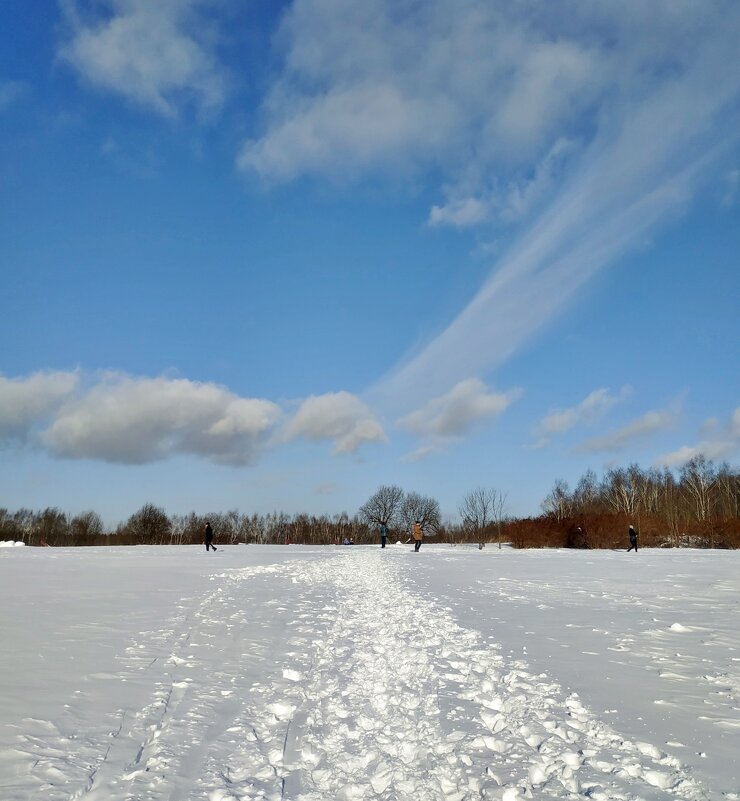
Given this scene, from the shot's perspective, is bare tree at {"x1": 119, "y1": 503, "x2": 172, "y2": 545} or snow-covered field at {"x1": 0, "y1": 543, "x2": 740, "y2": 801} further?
bare tree at {"x1": 119, "y1": 503, "x2": 172, "y2": 545}

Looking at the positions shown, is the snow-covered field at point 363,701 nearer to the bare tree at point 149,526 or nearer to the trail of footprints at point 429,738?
the trail of footprints at point 429,738

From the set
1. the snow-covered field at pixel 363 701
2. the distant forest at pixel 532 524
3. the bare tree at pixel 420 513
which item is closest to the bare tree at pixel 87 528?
the distant forest at pixel 532 524

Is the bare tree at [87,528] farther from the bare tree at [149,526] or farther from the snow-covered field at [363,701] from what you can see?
the snow-covered field at [363,701]

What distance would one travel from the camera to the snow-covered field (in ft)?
12.1

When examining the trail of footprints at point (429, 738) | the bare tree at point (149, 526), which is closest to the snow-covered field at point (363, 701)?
the trail of footprints at point (429, 738)

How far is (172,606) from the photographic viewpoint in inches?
390

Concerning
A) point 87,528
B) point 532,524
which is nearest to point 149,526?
point 87,528

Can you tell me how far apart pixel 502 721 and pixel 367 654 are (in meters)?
2.42

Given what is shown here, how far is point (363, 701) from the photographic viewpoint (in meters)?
5.21

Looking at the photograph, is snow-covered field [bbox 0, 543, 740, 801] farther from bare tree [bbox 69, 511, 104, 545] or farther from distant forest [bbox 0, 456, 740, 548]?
bare tree [bbox 69, 511, 104, 545]

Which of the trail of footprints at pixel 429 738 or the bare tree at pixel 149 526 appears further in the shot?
the bare tree at pixel 149 526

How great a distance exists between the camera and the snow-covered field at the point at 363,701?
3.69 m

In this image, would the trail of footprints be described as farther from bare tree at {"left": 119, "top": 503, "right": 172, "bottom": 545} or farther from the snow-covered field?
bare tree at {"left": 119, "top": 503, "right": 172, "bottom": 545}

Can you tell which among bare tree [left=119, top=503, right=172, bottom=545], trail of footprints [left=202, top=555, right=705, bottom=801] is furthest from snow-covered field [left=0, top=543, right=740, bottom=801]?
bare tree [left=119, top=503, right=172, bottom=545]
